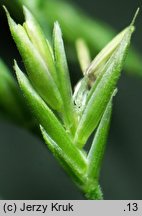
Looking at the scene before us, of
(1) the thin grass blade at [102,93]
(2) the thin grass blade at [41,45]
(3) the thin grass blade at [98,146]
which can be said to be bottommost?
(3) the thin grass blade at [98,146]

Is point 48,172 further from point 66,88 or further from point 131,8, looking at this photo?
point 66,88

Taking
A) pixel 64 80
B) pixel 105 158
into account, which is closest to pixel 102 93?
pixel 64 80

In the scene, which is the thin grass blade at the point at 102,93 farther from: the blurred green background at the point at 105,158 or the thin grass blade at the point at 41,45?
the blurred green background at the point at 105,158

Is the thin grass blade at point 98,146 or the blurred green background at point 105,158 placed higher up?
the blurred green background at point 105,158

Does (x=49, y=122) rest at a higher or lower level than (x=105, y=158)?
lower

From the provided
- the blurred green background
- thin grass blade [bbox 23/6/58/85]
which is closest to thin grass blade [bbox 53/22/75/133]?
thin grass blade [bbox 23/6/58/85]

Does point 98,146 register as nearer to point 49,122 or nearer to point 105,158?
point 49,122

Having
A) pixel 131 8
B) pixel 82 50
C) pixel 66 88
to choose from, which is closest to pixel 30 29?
pixel 66 88

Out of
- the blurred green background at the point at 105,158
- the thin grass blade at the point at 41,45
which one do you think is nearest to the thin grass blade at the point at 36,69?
the thin grass blade at the point at 41,45

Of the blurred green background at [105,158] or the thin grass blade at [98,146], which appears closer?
the thin grass blade at [98,146]
